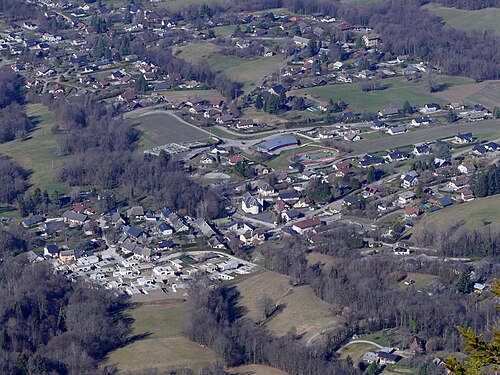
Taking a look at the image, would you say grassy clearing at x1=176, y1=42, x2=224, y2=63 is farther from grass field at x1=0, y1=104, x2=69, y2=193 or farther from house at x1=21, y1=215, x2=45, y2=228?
house at x1=21, y1=215, x2=45, y2=228

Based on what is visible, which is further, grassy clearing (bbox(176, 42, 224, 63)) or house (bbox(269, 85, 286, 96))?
grassy clearing (bbox(176, 42, 224, 63))

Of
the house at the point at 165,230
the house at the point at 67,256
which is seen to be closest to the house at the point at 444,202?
the house at the point at 165,230

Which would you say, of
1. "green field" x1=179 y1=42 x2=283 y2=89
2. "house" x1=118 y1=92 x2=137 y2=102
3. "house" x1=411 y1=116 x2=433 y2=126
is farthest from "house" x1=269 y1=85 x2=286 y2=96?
"house" x1=411 y1=116 x2=433 y2=126

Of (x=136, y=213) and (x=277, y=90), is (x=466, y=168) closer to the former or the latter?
(x=136, y=213)

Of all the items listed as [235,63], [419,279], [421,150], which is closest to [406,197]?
[421,150]

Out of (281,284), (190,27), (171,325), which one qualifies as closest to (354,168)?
(281,284)

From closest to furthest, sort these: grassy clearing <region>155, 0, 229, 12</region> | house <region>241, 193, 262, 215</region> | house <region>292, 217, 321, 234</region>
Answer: house <region>292, 217, 321, 234</region> < house <region>241, 193, 262, 215</region> < grassy clearing <region>155, 0, 229, 12</region>
